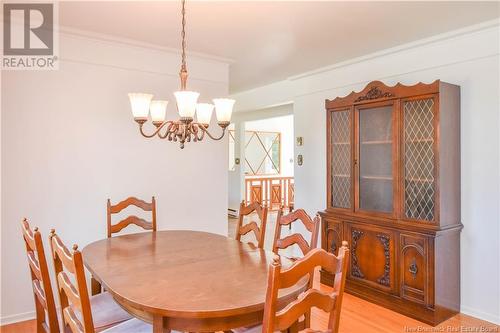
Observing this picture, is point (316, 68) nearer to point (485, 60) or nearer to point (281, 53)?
point (281, 53)

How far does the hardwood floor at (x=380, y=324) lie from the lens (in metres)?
2.88

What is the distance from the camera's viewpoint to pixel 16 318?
2.98m

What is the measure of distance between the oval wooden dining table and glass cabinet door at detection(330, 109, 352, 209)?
161cm

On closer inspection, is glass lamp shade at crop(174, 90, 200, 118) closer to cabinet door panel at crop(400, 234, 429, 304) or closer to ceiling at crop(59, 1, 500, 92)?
ceiling at crop(59, 1, 500, 92)

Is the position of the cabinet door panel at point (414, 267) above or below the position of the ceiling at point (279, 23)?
below

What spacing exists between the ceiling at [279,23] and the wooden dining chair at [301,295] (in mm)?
1911

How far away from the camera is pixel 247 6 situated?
2.61 meters

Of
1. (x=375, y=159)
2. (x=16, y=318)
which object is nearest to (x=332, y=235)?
(x=375, y=159)

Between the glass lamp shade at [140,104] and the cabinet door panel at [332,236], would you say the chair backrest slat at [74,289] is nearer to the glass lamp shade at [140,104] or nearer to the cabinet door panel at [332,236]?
the glass lamp shade at [140,104]

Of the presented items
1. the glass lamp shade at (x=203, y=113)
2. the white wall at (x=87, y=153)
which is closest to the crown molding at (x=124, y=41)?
the white wall at (x=87, y=153)

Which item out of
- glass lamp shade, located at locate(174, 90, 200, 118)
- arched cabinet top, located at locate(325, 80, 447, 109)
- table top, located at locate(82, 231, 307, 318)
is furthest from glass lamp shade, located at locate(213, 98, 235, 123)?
arched cabinet top, located at locate(325, 80, 447, 109)

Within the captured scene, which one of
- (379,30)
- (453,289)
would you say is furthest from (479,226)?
(379,30)

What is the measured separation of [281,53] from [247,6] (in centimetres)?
121

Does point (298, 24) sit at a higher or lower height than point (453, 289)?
higher
